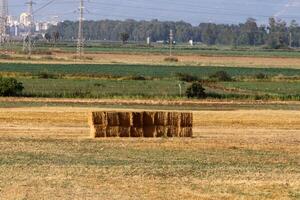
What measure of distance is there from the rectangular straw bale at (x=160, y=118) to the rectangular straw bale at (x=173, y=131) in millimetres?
322

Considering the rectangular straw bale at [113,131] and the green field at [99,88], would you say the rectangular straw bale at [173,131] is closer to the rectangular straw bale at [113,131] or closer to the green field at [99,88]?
the rectangular straw bale at [113,131]

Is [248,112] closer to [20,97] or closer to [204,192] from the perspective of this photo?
[20,97]

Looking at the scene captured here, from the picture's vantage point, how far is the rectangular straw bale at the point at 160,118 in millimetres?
34188

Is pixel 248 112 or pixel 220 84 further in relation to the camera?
pixel 220 84

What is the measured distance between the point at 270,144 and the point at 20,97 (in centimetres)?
2757

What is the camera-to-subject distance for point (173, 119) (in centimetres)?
3441

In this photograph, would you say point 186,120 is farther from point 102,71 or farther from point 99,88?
point 102,71

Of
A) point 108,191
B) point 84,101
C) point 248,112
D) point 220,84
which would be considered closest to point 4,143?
point 108,191

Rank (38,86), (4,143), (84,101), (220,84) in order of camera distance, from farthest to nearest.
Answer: (220,84)
(38,86)
(84,101)
(4,143)

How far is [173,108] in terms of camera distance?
5203 centimetres

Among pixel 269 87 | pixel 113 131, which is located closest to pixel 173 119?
pixel 113 131

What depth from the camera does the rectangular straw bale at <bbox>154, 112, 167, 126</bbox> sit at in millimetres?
34188

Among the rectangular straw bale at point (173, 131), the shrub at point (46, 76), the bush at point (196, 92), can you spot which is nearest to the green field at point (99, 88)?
the bush at point (196, 92)

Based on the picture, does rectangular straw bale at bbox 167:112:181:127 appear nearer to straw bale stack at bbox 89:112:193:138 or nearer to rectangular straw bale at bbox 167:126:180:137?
straw bale stack at bbox 89:112:193:138
